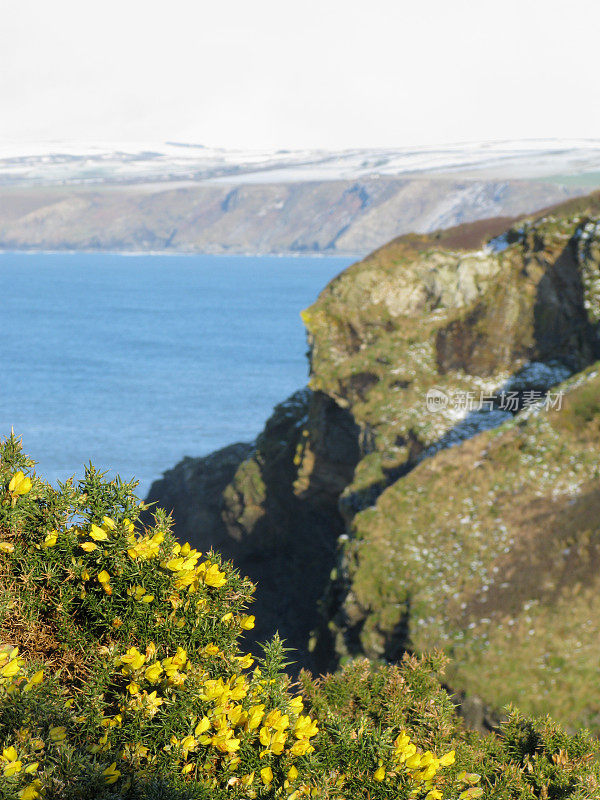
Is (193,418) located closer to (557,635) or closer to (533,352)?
(533,352)

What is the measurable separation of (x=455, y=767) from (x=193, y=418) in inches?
4368

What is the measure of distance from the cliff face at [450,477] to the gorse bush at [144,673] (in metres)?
12.1

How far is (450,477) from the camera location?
79.0ft

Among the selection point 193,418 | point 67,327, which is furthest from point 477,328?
point 67,327

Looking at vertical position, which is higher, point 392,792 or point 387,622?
point 392,792

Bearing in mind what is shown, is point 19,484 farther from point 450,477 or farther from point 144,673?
point 450,477

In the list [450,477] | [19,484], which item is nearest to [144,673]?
[19,484]

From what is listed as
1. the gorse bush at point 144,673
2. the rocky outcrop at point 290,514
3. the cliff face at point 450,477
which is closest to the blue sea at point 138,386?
the rocky outcrop at point 290,514

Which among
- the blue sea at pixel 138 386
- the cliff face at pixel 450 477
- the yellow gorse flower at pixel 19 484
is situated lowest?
the blue sea at pixel 138 386

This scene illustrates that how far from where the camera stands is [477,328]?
3434 cm

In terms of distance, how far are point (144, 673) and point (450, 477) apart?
19.7 m

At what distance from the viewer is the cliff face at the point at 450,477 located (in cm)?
1822

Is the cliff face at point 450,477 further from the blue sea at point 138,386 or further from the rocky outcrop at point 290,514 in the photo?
the blue sea at point 138,386

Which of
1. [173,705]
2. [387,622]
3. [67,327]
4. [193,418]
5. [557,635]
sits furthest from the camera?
[67,327]
